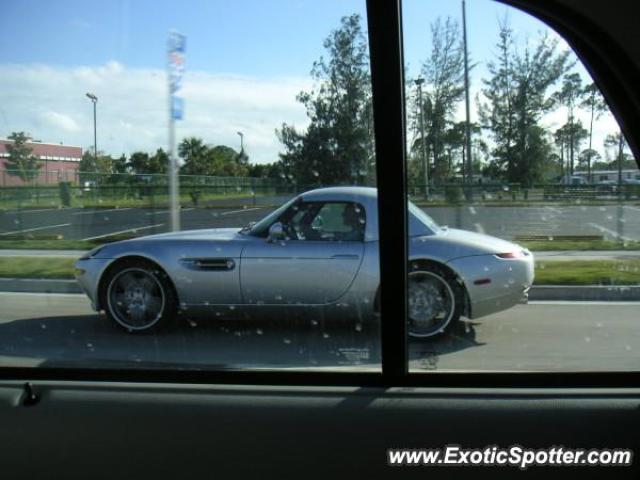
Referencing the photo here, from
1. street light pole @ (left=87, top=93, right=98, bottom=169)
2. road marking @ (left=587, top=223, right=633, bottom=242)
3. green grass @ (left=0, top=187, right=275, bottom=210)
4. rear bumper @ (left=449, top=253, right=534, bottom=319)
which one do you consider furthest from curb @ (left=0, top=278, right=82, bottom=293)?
road marking @ (left=587, top=223, right=633, bottom=242)

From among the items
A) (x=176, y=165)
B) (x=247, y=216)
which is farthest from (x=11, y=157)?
(x=247, y=216)

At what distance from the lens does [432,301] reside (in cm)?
310

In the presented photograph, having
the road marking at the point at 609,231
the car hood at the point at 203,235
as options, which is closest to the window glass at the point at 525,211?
the road marking at the point at 609,231

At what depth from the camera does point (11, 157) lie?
3207 millimetres

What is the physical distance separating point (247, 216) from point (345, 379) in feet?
3.68

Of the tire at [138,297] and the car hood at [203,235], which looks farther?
the tire at [138,297]

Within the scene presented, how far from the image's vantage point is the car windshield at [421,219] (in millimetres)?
2793

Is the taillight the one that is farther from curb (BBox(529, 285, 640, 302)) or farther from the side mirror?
the side mirror

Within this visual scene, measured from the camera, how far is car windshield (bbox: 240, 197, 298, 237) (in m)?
3.28

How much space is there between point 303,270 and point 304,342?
1.55ft

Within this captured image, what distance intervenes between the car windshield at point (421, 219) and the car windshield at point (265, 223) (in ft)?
2.21

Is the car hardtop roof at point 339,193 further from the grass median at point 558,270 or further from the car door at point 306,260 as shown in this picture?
the grass median at point 558,270

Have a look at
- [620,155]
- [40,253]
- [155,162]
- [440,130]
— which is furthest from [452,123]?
[40,253]

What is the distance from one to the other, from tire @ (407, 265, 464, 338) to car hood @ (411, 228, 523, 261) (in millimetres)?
87
